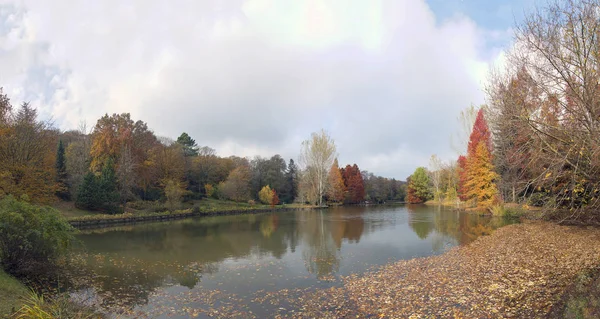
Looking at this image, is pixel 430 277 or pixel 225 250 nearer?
pixel 430 277

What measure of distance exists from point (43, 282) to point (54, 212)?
2.23 meters

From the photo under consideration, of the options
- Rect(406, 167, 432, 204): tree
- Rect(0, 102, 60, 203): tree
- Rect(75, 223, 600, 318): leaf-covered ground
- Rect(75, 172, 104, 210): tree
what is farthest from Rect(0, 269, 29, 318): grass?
Rect(406, 167, 432, 204): tree

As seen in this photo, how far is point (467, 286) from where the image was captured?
8.94 metres

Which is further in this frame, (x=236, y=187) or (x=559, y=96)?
(x=236, y=187)

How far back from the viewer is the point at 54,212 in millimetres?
11156

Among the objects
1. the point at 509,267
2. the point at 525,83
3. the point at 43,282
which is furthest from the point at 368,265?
the point at 43,282


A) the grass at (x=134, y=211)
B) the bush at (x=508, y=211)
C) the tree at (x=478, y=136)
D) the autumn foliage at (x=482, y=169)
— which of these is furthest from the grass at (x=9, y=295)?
the tree at (x=478, y=136)

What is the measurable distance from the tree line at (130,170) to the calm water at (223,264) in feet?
16.4

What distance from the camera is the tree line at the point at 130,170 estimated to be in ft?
67.9

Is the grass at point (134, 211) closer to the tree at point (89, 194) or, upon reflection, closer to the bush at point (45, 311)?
the tree at point (89, 194)

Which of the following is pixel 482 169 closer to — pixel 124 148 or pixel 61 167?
pixel 124 148

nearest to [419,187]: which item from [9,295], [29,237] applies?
[29,237]

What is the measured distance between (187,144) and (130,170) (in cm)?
2978

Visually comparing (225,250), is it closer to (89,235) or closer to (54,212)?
(54,212)
